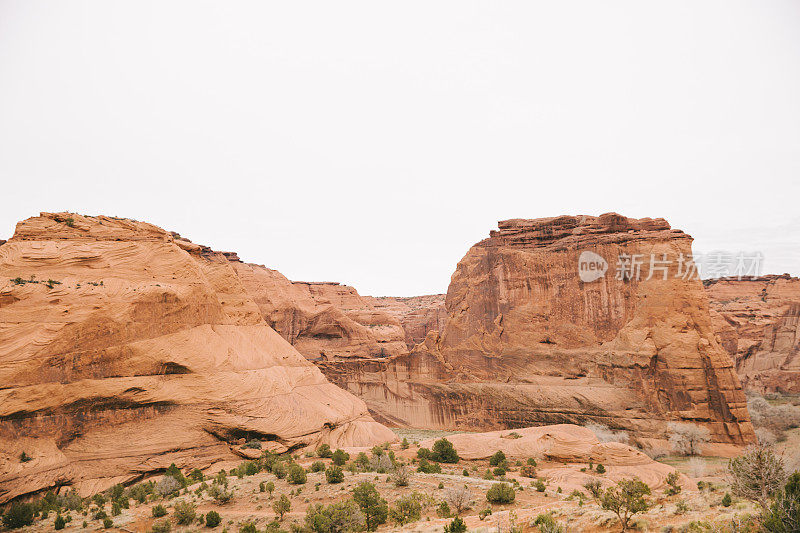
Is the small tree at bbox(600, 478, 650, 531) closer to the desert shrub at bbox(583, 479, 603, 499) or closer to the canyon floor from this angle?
the canyon floor

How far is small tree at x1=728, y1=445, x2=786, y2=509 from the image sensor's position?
10.7 m

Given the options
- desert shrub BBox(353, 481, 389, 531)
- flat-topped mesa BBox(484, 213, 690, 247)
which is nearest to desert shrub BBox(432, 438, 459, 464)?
desert shrub BBox(353, 481, 389, 531)

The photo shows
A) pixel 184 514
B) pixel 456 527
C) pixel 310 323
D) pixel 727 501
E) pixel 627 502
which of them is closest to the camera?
pixel 456 527

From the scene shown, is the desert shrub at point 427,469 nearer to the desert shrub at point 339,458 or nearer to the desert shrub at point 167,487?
the desert shrub at point 339,458

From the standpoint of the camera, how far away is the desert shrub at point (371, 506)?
1367 centimetres

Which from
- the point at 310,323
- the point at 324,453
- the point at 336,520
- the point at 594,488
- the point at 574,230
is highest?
the point at 574,230

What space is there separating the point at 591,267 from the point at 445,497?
23.2 meters

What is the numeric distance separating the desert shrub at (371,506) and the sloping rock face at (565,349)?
72.9 ft

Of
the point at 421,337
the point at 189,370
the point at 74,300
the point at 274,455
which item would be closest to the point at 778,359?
the point at 421,337

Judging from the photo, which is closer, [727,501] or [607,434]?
[727,501]

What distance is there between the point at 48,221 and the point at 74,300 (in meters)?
5.71

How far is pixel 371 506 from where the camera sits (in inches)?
552

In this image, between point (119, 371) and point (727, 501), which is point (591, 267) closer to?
point (727, 501)

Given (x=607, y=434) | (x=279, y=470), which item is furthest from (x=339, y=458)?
(x=607, y=434)
